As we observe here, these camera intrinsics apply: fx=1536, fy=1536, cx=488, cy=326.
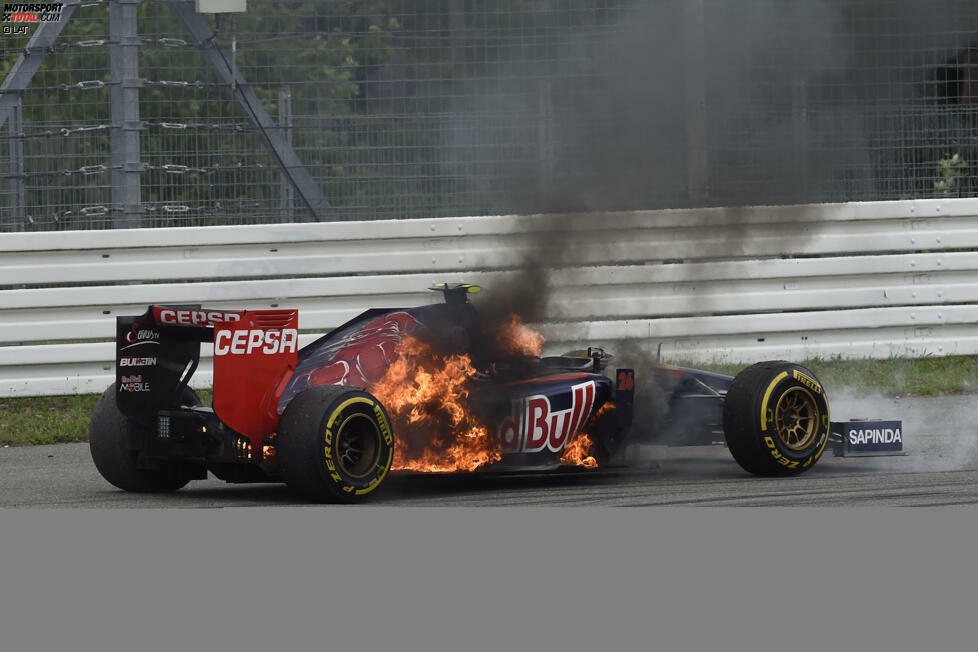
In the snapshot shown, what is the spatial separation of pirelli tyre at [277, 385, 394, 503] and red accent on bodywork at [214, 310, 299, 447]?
265mm

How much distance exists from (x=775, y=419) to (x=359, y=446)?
244 cm

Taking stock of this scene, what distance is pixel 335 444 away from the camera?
7.46 metres

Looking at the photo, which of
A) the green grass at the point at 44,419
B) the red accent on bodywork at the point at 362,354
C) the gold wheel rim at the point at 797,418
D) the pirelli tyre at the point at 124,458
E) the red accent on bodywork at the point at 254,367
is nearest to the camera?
the red accent on bodywork at the point at 254,367

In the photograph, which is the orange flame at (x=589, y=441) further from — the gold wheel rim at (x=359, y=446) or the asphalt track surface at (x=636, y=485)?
the gold wheel rim at (x=359, y=446)

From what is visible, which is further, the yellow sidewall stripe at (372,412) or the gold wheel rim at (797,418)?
the gold wheel rim at (797,418)

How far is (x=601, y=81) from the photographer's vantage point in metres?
10.4

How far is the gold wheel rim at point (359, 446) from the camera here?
762cm

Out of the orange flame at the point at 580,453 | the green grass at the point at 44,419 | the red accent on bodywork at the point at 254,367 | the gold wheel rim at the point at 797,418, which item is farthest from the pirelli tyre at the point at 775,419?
the green grass at the point at 44,419

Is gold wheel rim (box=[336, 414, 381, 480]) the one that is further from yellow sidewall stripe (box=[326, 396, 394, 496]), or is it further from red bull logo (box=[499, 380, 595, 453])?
red bull logo (box=[499, 380, 595, 453])

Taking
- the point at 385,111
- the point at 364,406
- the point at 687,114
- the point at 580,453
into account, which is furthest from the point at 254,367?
the point at 385,111

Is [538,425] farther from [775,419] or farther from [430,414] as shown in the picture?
[775,419]

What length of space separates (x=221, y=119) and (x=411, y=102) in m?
1.50

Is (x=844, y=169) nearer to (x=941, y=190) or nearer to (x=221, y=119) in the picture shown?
(x=941, y=190)

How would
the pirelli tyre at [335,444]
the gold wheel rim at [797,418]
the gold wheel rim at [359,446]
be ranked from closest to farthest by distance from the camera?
the pirelli tyre at [335,444] → the gold wheel rim at [359,446] → the gold wheel rim at [797,418]
